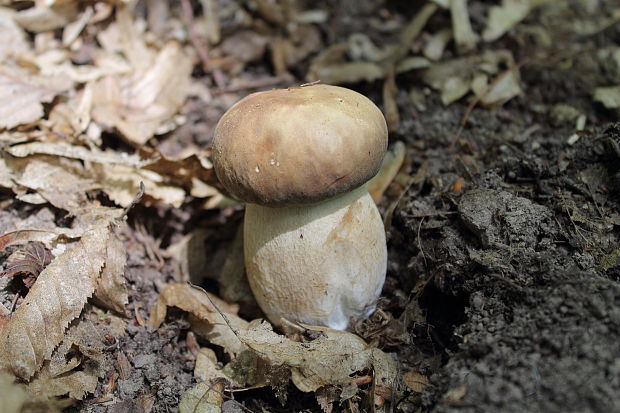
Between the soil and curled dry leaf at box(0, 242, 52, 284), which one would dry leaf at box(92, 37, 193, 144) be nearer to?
the soil

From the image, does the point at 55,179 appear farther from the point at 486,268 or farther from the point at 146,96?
the point at 486,268

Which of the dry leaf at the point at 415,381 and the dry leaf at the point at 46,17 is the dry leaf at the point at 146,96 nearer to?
the dry leaf at the point at 46,17

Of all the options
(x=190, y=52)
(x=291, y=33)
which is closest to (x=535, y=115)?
(x=291, y=33)

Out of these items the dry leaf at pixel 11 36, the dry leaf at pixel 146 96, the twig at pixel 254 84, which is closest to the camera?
the dry leaf at pixel 146 96

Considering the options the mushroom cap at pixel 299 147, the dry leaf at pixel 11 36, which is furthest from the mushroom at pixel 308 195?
the dry leaf at pixel 11 36

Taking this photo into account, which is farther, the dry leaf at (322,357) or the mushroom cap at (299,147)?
the dry leaf at (322,357)
